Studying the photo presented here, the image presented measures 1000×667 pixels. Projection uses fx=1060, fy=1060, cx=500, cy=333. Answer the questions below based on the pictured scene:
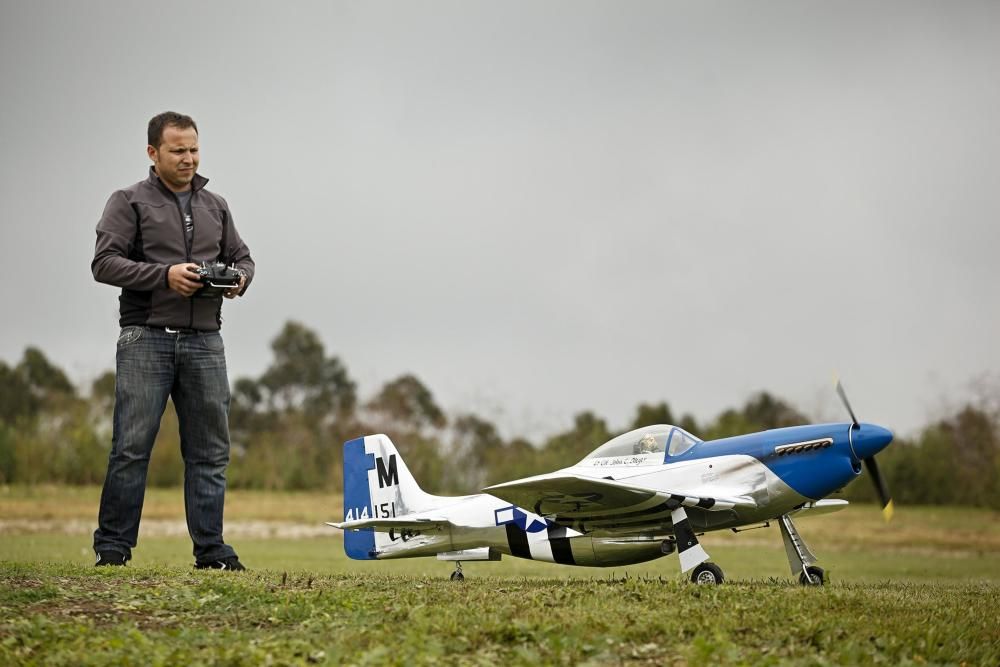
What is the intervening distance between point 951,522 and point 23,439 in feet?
92.7

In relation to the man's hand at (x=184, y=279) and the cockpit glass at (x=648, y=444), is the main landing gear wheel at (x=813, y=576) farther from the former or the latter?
the man's hand at (x=184, y=279)

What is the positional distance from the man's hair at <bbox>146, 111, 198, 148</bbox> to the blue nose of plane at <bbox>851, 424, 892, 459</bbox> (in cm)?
598

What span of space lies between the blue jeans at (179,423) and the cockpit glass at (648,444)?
10.5 ft

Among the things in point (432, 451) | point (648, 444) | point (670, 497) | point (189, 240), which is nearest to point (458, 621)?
point (670, 497)

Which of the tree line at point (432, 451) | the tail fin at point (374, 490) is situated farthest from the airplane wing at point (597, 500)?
the tree line at point (432, 451)

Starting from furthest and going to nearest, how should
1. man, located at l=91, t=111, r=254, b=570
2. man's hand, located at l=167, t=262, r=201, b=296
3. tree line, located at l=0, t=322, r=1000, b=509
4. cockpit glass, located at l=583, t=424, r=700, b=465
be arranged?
tree line, located at l=0, t=322, r=1000, b=509
cockpit glass, located at l=583, t=424, r=700, b=465
man, located at l=91, t=111, r=254, b=570
man's hand, located at l=167, t=262, r=201, b=296

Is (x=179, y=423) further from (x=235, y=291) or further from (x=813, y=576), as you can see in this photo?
(x=813, y=576)

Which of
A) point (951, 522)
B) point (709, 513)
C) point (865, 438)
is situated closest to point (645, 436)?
point (709, 513)

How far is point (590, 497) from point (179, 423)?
3.24 metres

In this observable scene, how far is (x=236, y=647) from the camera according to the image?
540 centimetres

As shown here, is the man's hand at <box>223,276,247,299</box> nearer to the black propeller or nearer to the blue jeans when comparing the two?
the blue jeans

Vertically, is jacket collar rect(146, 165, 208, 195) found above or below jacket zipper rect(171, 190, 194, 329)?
above

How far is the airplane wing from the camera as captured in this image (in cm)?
812

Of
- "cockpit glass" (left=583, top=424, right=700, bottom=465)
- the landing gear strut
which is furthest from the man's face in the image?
the landing gear strut
